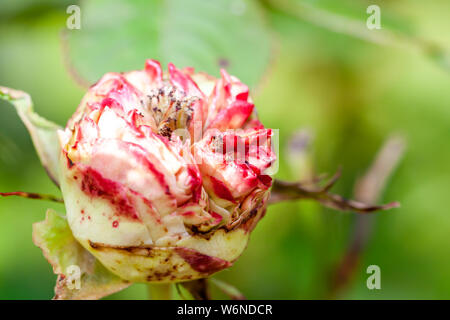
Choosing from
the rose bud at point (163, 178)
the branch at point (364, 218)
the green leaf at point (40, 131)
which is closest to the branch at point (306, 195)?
the rose bud at point (163, 178)

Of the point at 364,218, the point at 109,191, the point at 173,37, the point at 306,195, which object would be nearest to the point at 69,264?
the point at 109,191

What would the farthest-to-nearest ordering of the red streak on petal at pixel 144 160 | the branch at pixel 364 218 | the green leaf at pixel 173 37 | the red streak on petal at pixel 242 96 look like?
the branch at pixel 364 218, the green leaf at pixel 173 37, the red streak on petal at pixel 242 96, the red streak on petal at pixel 144 160

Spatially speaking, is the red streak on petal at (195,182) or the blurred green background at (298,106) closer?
the red streak on petal at (195,182)

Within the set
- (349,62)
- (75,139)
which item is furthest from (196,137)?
(349,62)

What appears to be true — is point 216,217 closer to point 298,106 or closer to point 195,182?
point 195,182

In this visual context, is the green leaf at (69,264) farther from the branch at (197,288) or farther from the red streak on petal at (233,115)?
the red streak on petal at (233,115)

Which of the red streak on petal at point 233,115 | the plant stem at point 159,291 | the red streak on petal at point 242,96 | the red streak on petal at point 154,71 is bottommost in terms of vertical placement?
the plant stem at point 159,291
